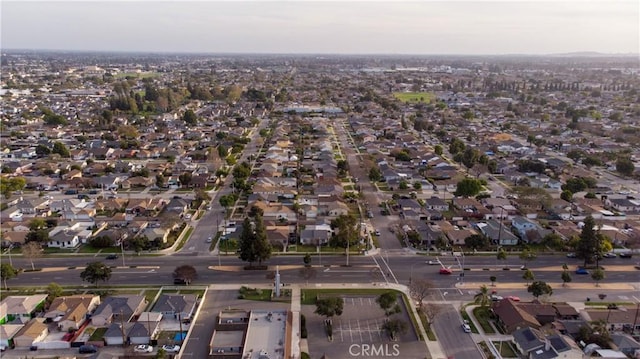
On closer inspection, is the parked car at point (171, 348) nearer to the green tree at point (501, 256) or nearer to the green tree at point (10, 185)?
the green tree at point (501, 256)

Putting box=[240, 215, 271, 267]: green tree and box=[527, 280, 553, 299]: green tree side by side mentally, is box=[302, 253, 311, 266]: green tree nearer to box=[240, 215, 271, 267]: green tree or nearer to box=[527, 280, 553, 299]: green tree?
box=[240, 215, 271, 267]: green tree

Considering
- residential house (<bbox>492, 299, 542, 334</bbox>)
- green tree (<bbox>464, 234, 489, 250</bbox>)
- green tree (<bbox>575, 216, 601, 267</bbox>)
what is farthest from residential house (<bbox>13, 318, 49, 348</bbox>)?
green tree (<bbox>575, 216, 601, 267</bbox>)

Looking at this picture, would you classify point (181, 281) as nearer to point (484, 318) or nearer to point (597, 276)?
point (484, 318)

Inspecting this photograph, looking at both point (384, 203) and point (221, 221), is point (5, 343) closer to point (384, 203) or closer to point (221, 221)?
point (221, 221)

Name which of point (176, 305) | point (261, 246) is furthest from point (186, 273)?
point (261, 246)

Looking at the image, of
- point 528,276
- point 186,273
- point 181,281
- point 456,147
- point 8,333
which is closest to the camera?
point 8,333

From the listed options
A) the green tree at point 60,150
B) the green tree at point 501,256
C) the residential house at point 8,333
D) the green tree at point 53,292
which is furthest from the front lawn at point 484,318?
the green tree at point 60,150
